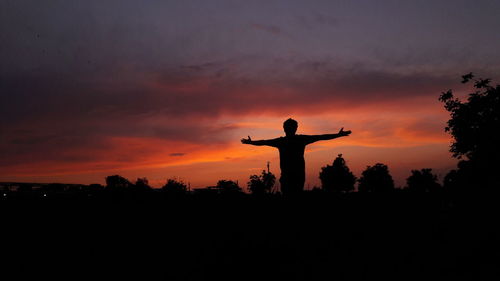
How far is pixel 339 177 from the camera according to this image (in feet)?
371

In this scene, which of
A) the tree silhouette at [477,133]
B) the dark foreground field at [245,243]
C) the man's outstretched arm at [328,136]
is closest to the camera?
the dark foreground field at [245,243]

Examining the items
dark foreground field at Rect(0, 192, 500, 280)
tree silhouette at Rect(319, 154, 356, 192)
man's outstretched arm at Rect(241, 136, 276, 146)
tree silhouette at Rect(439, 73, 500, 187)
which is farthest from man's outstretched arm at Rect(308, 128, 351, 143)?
tree silhouette at Rect(319, 154, 356, 192)

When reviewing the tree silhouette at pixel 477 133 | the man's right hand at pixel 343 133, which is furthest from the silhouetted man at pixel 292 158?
the tree silhouette at pixel 477 133

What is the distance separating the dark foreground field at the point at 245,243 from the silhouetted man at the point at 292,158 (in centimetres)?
30

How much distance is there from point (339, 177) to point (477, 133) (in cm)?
7828

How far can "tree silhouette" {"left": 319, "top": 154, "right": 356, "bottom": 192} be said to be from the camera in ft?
367

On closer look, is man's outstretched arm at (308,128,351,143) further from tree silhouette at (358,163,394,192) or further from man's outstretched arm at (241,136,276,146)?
tree silhouette at (358,163,394,192)

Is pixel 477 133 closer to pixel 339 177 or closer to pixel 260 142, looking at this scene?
pixel 260 142

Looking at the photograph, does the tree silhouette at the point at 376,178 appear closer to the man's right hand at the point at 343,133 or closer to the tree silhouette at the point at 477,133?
the tree silhouette at the point at 477,133

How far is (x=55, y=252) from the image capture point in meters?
5.48

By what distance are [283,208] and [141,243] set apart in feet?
8.96

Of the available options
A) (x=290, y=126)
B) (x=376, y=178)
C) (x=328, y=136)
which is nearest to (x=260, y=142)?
(x=290, y=126)

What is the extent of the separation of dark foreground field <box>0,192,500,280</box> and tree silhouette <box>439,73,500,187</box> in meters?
30.1

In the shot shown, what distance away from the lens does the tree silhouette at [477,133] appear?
34688mm
